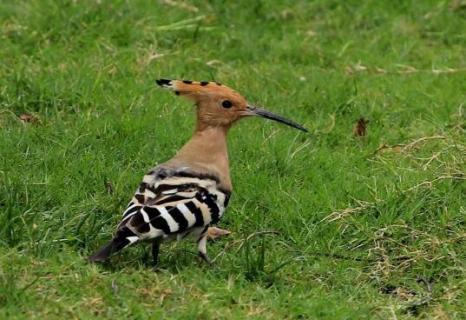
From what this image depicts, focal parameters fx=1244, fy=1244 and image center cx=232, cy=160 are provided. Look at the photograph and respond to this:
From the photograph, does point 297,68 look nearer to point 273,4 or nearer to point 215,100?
point 273,4

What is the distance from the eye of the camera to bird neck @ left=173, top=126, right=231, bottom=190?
5.19m

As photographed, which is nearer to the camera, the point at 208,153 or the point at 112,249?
the point at 112,249

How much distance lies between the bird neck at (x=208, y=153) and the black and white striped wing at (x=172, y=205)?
95mm

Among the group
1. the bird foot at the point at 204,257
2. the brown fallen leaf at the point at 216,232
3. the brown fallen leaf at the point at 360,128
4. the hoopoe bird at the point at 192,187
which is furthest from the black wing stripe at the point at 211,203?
the brown fallen leaf at the point at 360,128

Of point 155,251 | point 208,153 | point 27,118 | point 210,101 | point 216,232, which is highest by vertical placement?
point 210,101

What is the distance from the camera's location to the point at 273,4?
797cm

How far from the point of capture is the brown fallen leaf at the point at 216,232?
5.35 metres

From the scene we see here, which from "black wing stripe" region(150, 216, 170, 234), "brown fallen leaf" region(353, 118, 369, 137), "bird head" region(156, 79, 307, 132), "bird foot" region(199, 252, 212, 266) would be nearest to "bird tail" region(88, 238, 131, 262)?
"black wing stripe" region(150, 216, 170, 234)

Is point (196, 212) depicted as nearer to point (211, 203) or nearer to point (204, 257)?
point (211, 203)

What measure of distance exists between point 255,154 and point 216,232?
0.77m

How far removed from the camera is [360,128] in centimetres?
652

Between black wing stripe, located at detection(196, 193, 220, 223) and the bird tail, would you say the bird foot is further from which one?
the bird tail

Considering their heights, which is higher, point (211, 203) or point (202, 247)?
point (211, 203)

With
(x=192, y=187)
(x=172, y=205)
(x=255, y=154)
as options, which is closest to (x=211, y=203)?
(x=192, y=187)
